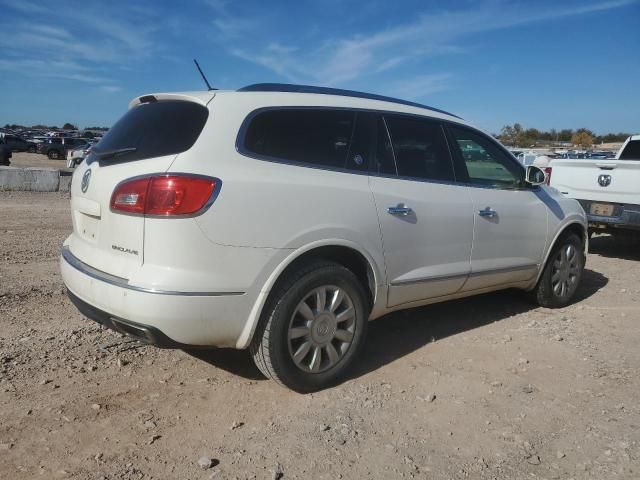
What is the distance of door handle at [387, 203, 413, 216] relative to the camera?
350 centimetres

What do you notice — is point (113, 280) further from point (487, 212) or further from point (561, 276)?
point (561, 276)

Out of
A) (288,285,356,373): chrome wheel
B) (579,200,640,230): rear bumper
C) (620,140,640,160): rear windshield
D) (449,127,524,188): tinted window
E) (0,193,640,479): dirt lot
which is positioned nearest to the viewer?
(0,193,640,479): dirt lot

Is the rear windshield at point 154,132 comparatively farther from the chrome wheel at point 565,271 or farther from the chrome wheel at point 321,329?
the chrome wheel at point 565,271

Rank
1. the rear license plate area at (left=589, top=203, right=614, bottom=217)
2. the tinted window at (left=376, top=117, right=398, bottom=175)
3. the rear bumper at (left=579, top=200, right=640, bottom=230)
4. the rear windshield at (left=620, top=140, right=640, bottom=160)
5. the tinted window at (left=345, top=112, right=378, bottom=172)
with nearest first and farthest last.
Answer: the tinted window at (left=345, top=112, right=378, bottom=172) < the tinted window at (left=376, top=117, right=398, bottom=175) < the rear bumper at (left=579, top=200, right=640, bottom=230) < the rear license plate area at (left=589, top=203, right=614, bottom=217) < the rear windshield at (left=620, top=140, right=640, bottom=160)

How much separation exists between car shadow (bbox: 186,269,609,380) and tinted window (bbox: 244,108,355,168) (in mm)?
1474

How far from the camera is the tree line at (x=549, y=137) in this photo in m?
75.6

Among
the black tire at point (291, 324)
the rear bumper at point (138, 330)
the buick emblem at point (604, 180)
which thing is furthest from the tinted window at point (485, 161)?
the buick emblem at point (604, 180)

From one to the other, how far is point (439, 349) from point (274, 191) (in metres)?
1.98

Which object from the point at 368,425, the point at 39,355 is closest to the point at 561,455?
the point at 368,425

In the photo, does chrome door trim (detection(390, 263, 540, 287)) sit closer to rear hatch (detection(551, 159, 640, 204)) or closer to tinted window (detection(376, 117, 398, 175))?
tinted window (detection(376, 117, 398, 175))

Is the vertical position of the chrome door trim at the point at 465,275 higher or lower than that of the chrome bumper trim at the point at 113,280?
lower

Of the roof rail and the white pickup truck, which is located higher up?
the roof rail

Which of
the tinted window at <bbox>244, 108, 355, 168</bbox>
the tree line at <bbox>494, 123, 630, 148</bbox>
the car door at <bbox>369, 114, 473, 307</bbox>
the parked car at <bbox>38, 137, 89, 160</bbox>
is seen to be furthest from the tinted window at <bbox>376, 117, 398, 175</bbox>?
the tree line at <bbox>494, 123, 630, 148</bbox>

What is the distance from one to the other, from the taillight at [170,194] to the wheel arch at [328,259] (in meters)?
0.58
